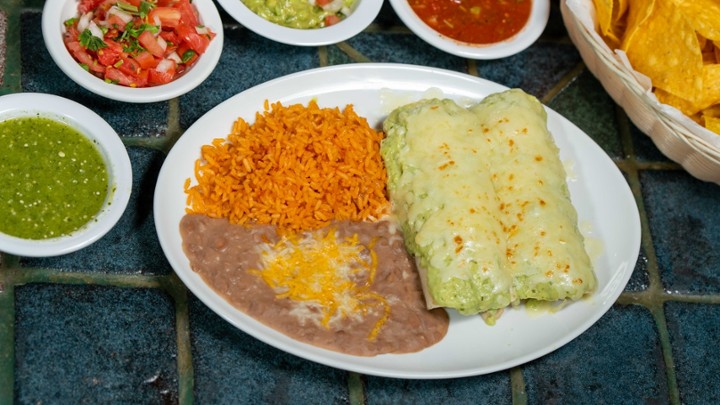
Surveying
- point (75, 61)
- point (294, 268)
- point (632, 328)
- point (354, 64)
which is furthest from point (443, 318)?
point (75, 61)

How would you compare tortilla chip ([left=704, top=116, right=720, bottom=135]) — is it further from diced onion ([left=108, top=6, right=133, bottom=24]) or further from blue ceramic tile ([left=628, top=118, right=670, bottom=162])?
diced onion ([left=108, top=6, right=133, bottom=24])

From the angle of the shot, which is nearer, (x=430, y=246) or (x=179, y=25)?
(x=430, y=246)

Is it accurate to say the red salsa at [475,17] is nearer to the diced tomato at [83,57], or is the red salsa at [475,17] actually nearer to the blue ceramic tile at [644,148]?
the blue ceramic tile at [644,148]

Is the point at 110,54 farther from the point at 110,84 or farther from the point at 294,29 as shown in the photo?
the point at 294,29

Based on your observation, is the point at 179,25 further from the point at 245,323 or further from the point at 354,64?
the point at 245,323

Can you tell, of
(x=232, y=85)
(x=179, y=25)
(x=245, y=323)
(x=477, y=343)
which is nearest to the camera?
(x=245, y=323)

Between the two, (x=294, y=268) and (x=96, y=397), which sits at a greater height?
(x=294, y=268)

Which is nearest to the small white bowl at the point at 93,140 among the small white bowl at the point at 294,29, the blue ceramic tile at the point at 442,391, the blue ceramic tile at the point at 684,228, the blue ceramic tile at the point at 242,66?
the blue ceramic tile at the point at 242,66
